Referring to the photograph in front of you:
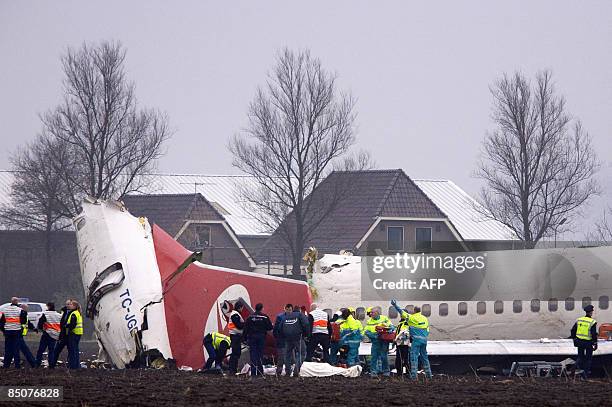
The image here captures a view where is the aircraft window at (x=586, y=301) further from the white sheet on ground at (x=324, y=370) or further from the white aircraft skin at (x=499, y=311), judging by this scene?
the white sheet on ground at (x=324, y=370)

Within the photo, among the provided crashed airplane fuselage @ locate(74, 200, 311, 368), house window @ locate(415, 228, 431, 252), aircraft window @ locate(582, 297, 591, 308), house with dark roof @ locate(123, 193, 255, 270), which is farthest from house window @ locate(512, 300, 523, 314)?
house window @ locate(415, 228, 431, 252)

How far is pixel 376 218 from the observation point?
69.9 m

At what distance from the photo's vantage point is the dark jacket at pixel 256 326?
31.6 metres

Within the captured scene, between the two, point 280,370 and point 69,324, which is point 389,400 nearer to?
point 280,370

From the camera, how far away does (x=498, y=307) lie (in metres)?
34.0

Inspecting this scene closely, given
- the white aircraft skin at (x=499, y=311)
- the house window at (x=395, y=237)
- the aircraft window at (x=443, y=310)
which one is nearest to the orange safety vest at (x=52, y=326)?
the white aircraft skin at (x=499, y=311)

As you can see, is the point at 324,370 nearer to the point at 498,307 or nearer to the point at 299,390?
the point at 299,390

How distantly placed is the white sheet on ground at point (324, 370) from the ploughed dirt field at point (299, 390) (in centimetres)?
59

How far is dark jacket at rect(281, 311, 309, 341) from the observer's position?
30.8 meters

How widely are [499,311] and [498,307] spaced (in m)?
0.11

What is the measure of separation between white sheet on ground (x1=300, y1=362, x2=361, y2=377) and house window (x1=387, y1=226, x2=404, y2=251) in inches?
1510

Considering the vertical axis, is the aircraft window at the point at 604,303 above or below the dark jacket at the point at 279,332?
above

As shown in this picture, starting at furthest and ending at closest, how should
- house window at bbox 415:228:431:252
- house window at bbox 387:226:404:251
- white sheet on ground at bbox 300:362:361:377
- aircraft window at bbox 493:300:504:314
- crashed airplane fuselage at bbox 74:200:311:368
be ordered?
house window at bbox 415:228:431:252 < house window at bbox 387:226:404:251 < aircraft window at bbox 493:300:504:314 < crashed airplane fuselage at bbox 74:200:311:368 < white sheet on ground at bbox 300:362:361:377
